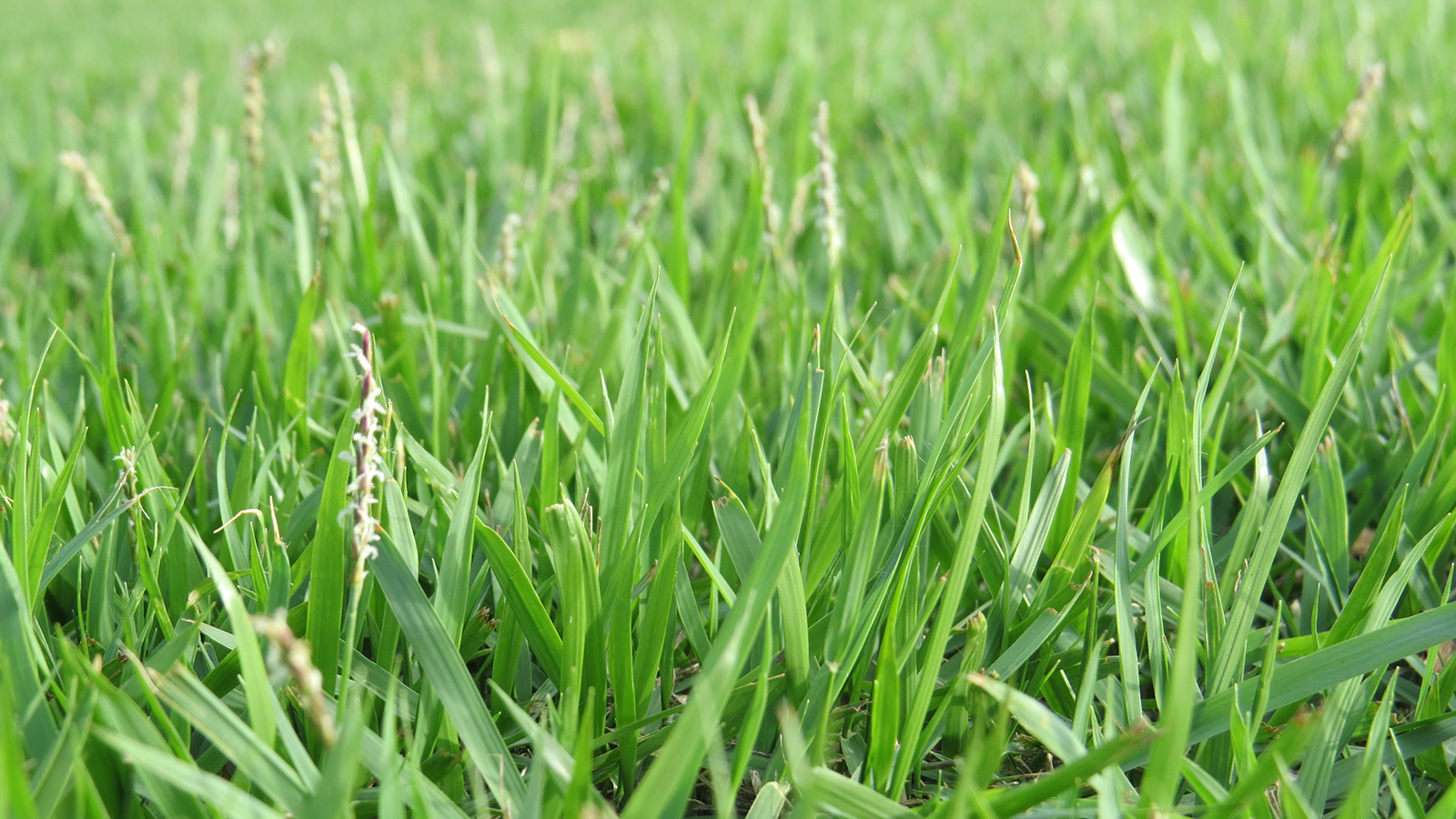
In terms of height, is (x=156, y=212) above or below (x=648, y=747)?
above

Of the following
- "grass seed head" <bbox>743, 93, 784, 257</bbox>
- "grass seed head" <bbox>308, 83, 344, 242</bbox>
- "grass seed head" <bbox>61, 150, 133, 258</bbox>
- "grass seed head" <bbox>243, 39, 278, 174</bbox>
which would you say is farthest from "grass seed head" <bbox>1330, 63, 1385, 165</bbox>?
"grass seed head" <bbox>61, 150, 133, 258</bbox>

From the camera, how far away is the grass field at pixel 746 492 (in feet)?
2.35

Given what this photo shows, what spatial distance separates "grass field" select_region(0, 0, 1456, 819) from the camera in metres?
0.72

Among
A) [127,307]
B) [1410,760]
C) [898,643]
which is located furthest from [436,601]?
[127,307]

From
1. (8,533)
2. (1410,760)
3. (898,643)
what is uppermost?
(8,533)

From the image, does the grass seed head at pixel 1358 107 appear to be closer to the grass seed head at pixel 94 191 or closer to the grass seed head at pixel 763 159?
the grass seed head at pixel 763 159

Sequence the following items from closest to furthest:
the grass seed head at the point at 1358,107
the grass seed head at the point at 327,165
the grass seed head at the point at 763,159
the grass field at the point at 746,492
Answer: the grass field at the point at 746,492 < the grass seed head at the point at 763,159 < the grass seed head at the point at 327,165 < the grass seed head at the point at 1358,107

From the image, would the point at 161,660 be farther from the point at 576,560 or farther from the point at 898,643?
the point at 898,643

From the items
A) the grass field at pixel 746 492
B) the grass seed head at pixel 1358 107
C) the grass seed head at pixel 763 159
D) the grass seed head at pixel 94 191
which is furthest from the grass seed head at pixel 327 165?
the grass seed head at pixel 1358 107

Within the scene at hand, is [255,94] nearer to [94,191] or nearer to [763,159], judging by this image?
[94,191]

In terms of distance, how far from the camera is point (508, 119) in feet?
9.12

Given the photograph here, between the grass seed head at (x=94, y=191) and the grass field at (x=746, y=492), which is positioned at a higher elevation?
the grass seed head at (x=94, y=191)

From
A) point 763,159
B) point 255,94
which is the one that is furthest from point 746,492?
point 255,94

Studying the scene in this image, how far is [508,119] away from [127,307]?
4.15ft
